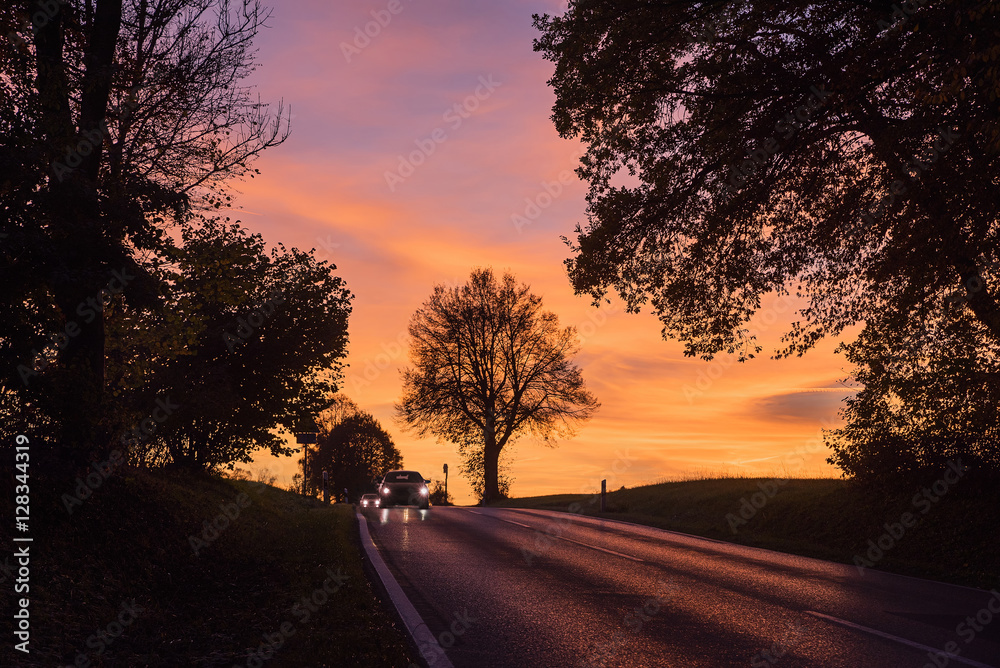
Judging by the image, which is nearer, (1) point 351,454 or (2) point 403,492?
(2) point 403,492

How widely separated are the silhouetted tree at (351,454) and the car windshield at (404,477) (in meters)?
50.2

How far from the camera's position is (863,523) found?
15.5m

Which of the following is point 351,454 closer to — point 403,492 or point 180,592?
point 403,492

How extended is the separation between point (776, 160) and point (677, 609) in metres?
10.1

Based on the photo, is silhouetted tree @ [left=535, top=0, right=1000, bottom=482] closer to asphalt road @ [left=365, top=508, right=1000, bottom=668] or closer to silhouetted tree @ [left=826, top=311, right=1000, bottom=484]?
silhouetted tree @ [left=826, top=311, right=1000, bottom=484]

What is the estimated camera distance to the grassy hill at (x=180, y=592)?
6344mm

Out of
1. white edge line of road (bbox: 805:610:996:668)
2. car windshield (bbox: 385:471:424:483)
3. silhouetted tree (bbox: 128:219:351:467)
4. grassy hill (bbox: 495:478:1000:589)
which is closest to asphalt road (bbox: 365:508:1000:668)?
white edge line of road (bbox: 805:610:996:668)

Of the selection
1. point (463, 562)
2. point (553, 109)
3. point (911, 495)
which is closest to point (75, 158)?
point (463, 562)

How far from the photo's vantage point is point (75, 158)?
32.4 ft

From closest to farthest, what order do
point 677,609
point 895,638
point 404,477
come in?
point 895,638 < point 677,609 < point 404,477

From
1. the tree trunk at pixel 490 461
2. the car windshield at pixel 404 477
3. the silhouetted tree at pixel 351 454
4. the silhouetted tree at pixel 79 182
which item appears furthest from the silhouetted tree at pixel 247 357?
the silhouetted tree at pixel 351 454

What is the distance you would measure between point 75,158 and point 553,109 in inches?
371

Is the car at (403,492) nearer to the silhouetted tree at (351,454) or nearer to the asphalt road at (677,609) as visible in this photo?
the asphalt road at (677,609)

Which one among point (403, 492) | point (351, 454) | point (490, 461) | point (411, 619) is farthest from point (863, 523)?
point (351, 454)
